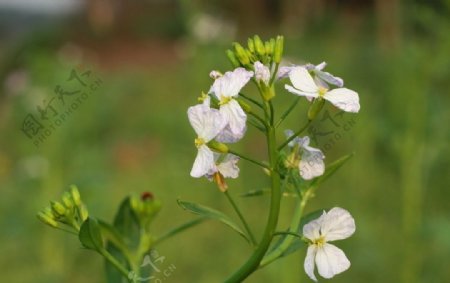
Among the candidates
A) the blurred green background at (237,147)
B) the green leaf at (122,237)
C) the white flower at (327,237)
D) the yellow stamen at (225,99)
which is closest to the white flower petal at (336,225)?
the white flower at (327,237)

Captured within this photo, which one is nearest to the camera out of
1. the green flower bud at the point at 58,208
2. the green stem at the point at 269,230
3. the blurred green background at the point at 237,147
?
the green stem at the point at 269,230

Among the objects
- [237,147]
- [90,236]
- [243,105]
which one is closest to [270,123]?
[243,105]

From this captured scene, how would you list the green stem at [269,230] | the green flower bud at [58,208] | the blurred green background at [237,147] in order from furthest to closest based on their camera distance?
the blurred green background at [237,147] → the green flower bud at [58,208] → the green stem at [269,230]

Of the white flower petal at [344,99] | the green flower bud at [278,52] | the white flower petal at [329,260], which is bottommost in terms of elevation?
the white flower petal at [329,260]

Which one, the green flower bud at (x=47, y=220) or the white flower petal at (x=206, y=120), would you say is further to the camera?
the green flower bud at (x=47, y=220)

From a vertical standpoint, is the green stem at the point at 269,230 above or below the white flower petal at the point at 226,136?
below

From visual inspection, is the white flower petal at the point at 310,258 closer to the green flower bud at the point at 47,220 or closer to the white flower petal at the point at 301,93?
the white flower petal at the point at 301,93

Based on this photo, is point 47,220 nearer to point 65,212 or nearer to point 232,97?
point 65,212

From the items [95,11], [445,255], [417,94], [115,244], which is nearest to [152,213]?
[115,244]

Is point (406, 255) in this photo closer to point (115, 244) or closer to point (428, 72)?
point (428, 72)
